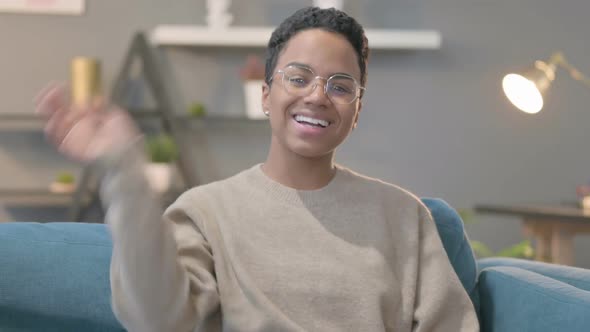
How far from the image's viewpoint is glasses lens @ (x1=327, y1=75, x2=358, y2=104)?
4.66 ft

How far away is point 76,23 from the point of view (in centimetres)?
441

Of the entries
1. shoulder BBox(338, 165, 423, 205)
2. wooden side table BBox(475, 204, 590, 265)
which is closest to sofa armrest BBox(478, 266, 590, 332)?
shoulder BBox(338, 165, 423, 205)

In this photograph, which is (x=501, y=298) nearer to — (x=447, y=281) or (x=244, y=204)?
(x=447, y=281)

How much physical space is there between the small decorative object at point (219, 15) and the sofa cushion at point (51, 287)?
299 centimetres

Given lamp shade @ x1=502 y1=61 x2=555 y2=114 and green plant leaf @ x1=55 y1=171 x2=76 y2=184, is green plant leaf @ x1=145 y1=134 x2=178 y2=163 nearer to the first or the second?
green plant leaf @ x1=55 y1=171 x2=76 y2=184

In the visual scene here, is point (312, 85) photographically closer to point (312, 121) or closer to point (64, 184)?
point (312, 121)

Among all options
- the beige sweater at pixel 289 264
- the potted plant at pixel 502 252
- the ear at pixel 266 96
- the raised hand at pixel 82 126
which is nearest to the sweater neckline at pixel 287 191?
the beige sweater at pixel 289 264

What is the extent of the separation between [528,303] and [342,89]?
0.48m

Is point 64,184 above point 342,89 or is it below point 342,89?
below

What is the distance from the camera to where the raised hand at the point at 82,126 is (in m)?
1.01

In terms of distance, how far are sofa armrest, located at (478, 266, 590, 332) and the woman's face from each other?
421mm

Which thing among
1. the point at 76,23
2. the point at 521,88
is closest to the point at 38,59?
the point at 76,23

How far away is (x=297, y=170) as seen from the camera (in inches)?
58.9

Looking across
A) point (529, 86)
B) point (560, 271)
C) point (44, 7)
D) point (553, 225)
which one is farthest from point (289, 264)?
point (44, 7)
